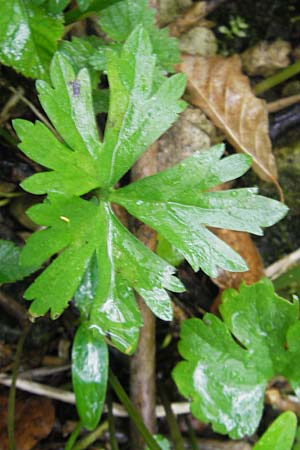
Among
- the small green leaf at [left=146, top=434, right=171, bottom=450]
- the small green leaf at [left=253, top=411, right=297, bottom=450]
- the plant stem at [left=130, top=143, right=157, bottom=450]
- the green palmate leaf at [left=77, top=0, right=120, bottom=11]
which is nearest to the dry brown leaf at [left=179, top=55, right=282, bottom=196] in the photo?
the plant stem at [left=130, top=143, right=157, bottom=450]

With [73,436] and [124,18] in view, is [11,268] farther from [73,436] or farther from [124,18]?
[124,18]

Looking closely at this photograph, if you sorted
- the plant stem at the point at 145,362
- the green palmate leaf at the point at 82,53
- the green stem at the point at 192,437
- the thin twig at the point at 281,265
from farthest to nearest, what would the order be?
the thin twig at the point at 281,265 → the green stem at the point at 192,437 → the plant stem at the point at 145,362 → the green palmate leaf at the point at 82,53

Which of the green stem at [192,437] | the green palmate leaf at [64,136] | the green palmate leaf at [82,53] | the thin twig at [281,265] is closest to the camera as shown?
the green palmate leaf at [64,136]

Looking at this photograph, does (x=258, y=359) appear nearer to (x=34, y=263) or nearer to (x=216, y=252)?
(x=216, y=252)

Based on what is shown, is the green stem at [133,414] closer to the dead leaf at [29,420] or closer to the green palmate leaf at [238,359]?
the green palmate leaf at [238,359]

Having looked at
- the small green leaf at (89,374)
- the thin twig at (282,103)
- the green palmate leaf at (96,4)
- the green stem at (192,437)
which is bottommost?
the green stem at (192,437)

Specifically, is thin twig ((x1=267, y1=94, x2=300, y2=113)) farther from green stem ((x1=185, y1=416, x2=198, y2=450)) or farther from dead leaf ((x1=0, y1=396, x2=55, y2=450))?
dead leaf ((x1=0, y1=396, x2=55, y2=450))

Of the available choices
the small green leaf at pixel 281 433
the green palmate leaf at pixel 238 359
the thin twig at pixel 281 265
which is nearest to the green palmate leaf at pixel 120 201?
the green palmate leaf at pixel 238 359
